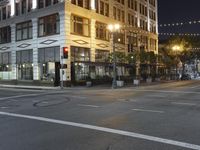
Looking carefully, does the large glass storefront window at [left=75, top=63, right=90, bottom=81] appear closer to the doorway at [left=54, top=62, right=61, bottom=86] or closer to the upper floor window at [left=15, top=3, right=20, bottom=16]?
the doorway at [left=54, top=62, right=61, bottom=86]

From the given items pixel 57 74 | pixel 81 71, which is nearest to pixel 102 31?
pixel 81 71

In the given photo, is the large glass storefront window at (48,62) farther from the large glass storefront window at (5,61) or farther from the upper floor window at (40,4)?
the large glass storefront window at (5,61)

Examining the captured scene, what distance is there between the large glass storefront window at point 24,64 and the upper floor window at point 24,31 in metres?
2.15

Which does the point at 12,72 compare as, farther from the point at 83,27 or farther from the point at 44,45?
the point at 83,27

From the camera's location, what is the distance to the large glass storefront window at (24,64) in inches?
1837

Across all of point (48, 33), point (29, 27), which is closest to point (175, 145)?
point (48, 33)

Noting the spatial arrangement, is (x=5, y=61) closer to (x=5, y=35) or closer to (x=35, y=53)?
(x=5, y=35)

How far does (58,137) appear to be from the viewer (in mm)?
9102

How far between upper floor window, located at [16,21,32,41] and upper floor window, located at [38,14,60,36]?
2.47m

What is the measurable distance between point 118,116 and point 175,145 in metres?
5.10

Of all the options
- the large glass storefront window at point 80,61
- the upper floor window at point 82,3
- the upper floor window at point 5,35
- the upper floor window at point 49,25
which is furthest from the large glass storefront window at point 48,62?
the upper floor window at point 5,35

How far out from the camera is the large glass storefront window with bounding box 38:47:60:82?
139 ft

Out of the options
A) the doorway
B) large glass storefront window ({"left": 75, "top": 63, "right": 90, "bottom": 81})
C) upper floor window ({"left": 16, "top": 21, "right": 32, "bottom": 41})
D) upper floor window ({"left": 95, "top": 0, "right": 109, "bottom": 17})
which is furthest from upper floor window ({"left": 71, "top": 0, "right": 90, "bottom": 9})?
the doorway

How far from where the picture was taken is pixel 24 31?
4784cm
